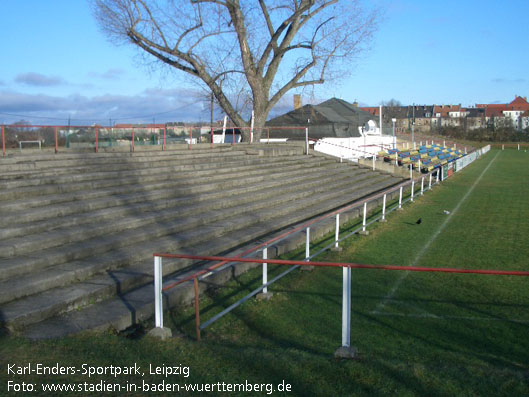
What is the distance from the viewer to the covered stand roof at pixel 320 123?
41.2 meters

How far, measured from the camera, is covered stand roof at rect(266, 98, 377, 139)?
4125 cm

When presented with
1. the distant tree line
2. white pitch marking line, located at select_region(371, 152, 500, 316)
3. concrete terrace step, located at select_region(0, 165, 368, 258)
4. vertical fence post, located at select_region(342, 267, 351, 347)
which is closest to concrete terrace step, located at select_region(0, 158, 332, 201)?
concrete terrace step, located at select_region(0, 165, 368, 258)

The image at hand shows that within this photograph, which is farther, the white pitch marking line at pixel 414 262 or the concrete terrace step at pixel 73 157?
the concrete terrace step at pixel 73 157

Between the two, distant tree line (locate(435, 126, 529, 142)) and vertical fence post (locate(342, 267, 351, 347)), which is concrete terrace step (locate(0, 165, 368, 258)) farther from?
distant tree line (locate(435, 126, 529, 142))

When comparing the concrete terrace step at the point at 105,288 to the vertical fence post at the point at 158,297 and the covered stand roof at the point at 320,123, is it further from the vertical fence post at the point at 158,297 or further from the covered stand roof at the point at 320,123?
the covered stand roof at the point at 320,123

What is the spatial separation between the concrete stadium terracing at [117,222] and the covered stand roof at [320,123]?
23.6 meters

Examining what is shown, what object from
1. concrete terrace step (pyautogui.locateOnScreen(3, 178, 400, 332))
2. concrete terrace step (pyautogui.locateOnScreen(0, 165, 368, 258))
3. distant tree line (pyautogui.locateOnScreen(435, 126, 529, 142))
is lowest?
concrete terrace step (pyautogui.locateOnScreen(3, 178, 400, 332))

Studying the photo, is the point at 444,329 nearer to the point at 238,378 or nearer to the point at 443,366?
the point at 443,366

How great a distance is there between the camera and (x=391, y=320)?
657 centimetres

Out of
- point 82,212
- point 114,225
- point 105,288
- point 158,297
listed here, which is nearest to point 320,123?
point 82,212

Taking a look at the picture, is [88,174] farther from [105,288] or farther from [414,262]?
[414,262]

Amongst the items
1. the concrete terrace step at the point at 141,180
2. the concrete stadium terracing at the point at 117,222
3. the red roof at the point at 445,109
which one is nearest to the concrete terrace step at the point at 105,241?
the concrete stadium terracing at the point at 117,222

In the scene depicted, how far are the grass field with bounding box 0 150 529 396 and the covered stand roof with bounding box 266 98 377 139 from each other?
3012 centimetres

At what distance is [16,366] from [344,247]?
7.94m
